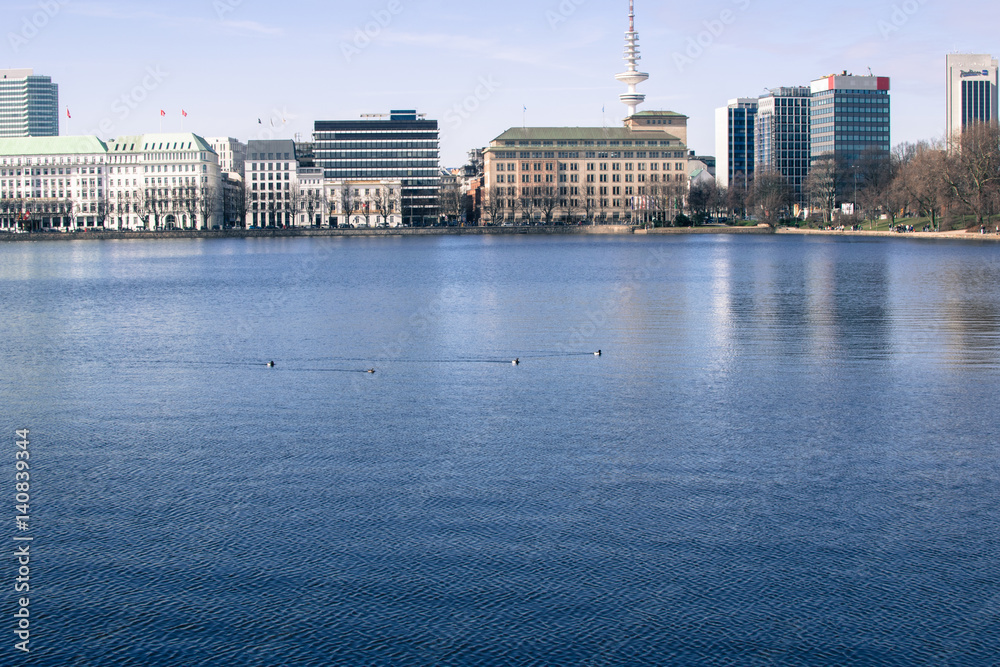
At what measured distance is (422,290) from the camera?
4450cm

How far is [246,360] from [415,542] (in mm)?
13588

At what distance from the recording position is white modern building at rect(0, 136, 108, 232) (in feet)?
609

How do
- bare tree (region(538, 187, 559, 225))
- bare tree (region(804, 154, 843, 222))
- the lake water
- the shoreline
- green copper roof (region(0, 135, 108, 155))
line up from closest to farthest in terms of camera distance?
the lake water, bare tree (region(804, 154, 843, 222)), the shoreline, bare tree (region(538, 187, 559, 225)), green copper roof (region(0, 135, 108, 155))

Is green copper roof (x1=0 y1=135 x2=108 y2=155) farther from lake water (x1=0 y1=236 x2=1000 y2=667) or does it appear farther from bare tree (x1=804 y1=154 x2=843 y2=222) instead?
lake water (x1=0 y1=236 x2=1000 y2=667)

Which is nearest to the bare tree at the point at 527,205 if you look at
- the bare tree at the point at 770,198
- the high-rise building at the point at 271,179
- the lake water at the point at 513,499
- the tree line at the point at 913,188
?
the tree line at the point at 913,188

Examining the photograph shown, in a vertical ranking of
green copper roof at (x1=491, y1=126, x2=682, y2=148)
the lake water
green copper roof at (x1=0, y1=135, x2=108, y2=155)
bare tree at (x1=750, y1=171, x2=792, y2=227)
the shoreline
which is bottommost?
the lake water

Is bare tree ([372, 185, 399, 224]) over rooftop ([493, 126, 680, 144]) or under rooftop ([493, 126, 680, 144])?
under

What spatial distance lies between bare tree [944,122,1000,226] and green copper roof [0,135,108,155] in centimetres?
14668

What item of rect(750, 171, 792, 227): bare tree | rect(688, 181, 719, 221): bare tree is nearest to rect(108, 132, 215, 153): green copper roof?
rect(688, 181, 719, 221): bare tree

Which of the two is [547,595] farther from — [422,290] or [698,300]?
[422,290]

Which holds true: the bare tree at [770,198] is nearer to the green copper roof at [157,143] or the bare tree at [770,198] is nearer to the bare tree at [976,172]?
the bare tree at [976,172]

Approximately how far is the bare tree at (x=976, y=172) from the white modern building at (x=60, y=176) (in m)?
140

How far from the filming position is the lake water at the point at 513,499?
8.14 m

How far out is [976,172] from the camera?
101875mm
